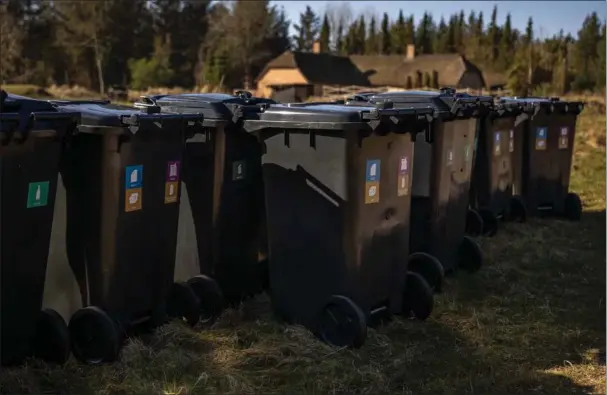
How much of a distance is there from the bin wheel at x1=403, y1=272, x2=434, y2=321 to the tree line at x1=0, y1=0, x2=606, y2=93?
30645 mm

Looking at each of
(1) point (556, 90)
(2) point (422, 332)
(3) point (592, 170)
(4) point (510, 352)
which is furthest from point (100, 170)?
(1) point (556, 90)

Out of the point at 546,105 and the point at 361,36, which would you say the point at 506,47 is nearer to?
the point at 361,36

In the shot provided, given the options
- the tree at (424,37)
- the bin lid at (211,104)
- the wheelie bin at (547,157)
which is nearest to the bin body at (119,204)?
the bin lid at (211,104)

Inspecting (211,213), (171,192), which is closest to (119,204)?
(171,192)

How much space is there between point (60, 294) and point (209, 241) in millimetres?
1236

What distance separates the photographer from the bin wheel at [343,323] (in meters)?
4.67

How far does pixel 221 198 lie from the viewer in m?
5.27

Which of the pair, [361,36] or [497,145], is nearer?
[497,145]

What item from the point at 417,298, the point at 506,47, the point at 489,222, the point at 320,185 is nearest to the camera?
the point at 320,185

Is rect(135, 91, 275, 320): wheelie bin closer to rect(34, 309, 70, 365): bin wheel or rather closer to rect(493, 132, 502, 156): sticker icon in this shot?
rect(34, 309, 70, 365): bin wheel

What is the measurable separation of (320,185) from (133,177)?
1.25 meters

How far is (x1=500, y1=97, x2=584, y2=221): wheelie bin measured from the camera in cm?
934

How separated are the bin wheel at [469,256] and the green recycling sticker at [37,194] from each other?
4208 millimetres

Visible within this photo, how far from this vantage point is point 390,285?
5.19 meters
